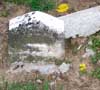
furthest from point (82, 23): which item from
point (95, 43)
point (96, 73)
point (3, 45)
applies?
point (3, 45)

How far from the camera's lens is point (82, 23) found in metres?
5.36

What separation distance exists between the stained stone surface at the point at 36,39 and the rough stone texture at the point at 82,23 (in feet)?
0.71

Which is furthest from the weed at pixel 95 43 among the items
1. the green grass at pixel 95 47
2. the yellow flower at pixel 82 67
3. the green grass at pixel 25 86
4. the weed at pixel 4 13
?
the weed at pixel 4 13

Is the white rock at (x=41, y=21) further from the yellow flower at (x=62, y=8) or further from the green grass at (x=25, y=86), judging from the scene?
the green grass at (x=25, y=86)

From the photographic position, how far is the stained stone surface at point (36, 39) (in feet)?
16.5

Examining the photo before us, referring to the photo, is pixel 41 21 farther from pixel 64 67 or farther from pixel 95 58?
pixel 95 58

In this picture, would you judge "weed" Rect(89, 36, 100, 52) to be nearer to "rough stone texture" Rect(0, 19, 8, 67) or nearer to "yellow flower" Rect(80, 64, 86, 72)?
"yellow flower" Rect(80, 64, 86, 72)

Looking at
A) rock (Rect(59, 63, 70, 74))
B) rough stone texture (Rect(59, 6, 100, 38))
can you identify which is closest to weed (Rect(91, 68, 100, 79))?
rock (Rect(59, 63, 70, 74))

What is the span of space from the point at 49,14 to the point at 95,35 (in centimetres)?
70

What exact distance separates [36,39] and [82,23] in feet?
2.13

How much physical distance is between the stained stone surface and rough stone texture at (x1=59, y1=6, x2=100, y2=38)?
215 mm

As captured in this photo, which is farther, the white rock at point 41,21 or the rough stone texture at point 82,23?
the rough stone texture at point 82,23

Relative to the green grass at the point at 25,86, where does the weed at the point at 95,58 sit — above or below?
above

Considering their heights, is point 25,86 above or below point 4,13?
below
